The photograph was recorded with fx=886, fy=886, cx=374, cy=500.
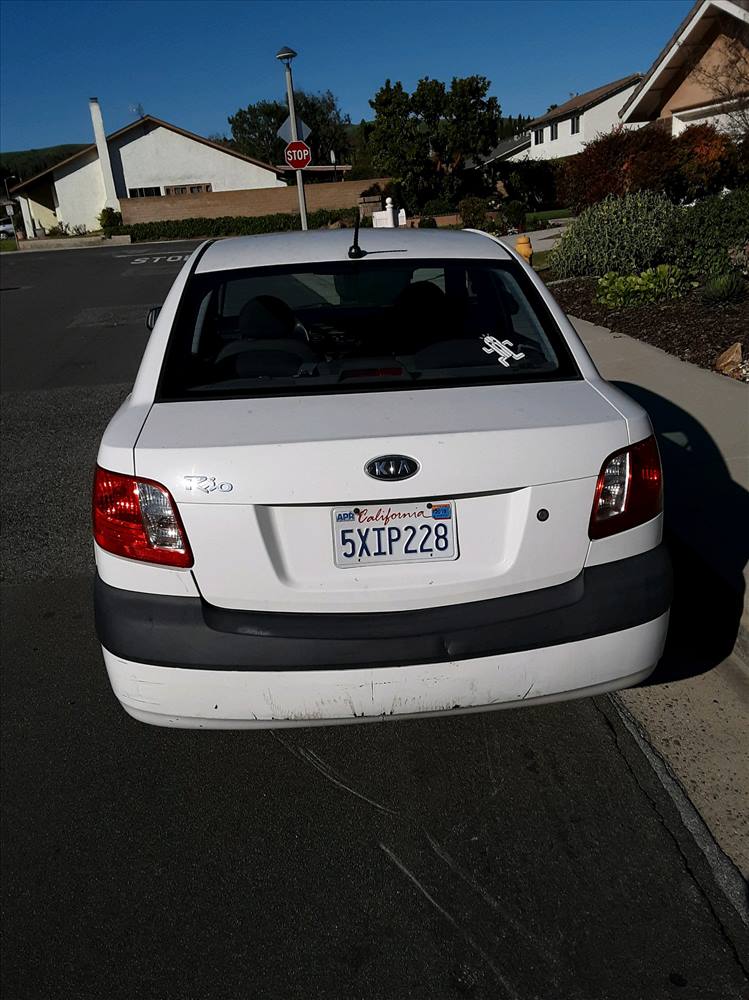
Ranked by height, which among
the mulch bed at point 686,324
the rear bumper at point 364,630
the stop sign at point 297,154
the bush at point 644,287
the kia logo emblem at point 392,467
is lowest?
the mulch bed at point 686,324

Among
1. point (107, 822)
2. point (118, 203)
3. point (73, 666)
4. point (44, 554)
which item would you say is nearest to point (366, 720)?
point (107, 822)

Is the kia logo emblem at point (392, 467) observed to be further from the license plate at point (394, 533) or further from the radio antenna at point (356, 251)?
the radio antenna at point (356, 251)

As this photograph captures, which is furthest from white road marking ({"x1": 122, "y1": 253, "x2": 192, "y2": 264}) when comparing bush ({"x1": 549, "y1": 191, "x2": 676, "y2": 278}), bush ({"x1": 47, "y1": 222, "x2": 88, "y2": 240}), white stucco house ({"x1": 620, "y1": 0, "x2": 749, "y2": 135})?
bush ({"x1": 47, "y1": 222, "x2": 88, "y2": 240})

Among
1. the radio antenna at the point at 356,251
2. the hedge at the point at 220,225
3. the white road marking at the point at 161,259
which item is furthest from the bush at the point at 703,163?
the hedge at the point at 220,225

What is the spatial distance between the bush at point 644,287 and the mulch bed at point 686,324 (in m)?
0.14

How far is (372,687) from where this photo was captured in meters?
2.60

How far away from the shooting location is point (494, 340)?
11.3 ft

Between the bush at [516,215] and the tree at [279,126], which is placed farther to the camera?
the tree at [279,126]

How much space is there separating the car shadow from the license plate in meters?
1.47

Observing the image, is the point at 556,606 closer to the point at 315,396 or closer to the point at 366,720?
the point at 366,720

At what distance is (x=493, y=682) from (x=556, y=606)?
0.96 ft

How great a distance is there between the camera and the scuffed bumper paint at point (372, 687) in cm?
258

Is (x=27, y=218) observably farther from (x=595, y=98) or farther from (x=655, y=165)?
(x=655, y=165)

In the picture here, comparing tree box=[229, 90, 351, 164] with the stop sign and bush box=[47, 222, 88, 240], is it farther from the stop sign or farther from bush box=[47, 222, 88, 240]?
the stop sign
